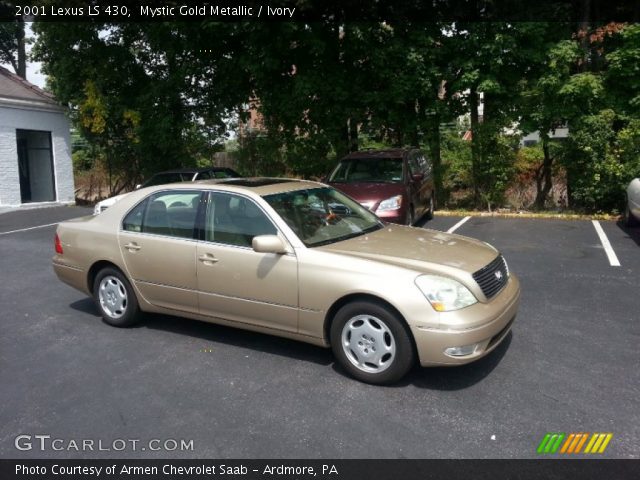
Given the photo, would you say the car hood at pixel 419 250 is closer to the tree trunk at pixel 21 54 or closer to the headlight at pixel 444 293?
the headlight at pixel 444 293

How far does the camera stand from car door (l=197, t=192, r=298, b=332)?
14.6 ft

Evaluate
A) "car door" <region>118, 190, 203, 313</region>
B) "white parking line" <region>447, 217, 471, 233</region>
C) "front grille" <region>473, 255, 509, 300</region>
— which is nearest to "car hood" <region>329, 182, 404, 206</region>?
"white parking line" <region>447, 217, 471, 233</region>

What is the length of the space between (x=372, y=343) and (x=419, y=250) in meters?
0.91

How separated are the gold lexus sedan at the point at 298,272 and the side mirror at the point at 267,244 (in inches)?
0.4

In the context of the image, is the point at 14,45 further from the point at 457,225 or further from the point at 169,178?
the point at 457,225

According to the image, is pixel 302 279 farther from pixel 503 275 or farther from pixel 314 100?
pixel 314 100

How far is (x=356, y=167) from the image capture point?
34.7ft

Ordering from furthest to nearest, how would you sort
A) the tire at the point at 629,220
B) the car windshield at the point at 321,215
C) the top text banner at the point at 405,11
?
the top text banner at the point at 405,11
the tire at the point at 629,220
the car windshield at the point at 321,215

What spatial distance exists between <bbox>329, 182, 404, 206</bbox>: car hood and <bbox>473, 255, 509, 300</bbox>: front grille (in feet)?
15.4

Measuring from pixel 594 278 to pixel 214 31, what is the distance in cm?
1116

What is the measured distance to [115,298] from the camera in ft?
18.4
